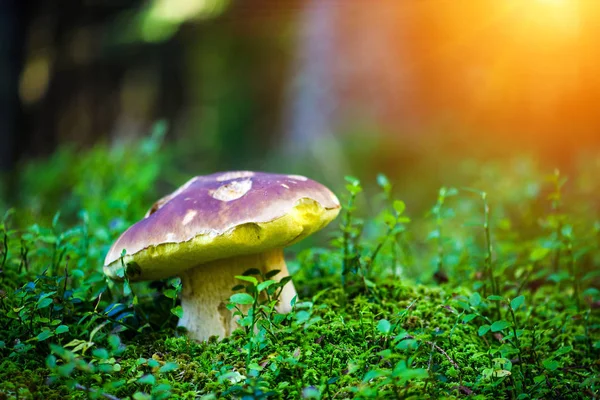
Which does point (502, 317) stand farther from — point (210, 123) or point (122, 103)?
point (122, 103)

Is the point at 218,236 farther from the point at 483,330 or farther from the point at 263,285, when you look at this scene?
the point at 483,330

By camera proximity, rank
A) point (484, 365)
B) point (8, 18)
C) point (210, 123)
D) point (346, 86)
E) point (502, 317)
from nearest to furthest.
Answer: point (484, 365) → point (502, 317) → point (8, 18) → point (346, 86) → point (210, 123)

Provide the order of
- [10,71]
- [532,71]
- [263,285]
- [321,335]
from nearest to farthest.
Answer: [263,285], [321,335], [532,71], [10,71]

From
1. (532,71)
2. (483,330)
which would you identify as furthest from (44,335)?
(532,71)

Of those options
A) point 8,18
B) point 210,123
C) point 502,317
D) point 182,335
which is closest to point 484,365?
point 502,317

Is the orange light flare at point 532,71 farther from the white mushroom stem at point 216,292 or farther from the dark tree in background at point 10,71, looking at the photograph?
the dark tree in background at point 10,71

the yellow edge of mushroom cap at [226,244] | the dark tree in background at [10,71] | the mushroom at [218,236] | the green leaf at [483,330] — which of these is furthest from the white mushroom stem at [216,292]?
the dark tree in background at [10,71]

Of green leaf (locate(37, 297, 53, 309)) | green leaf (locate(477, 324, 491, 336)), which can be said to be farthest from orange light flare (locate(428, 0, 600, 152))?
green leaf (locate(37, 297, 53, 309))
